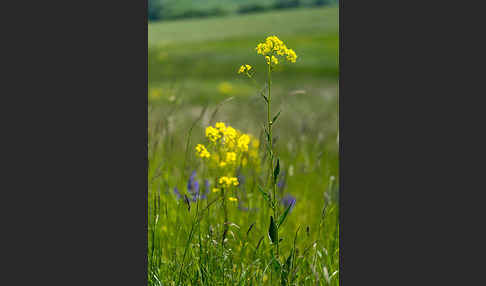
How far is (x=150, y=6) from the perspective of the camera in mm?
4453

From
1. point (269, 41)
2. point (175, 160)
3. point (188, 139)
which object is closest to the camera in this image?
point (269, 41)

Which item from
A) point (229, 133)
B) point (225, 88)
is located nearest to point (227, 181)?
point (229, 133)

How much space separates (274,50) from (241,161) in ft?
3.27

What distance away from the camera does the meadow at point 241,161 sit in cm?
400

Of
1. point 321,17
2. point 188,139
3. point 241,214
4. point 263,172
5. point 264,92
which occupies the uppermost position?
point 321,17

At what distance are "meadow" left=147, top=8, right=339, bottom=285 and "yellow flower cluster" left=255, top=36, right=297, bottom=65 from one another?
0.16 m

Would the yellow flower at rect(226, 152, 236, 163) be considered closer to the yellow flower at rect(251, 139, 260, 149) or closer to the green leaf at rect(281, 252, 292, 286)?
the yellow flower at rect(251, 139, 260, 149)

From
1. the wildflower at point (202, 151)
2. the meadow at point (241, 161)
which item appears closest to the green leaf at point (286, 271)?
the meadow at point (241, 161)

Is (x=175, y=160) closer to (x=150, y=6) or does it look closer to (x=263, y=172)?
(x=263, y=172)

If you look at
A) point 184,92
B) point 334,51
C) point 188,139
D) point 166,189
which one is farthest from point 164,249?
point 334,51

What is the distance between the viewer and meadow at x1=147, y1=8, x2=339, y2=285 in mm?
4004

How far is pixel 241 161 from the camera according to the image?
423 cm

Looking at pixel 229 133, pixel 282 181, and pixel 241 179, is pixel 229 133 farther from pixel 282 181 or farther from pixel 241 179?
pixel 282 181

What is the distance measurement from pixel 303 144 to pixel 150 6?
1.96 m
